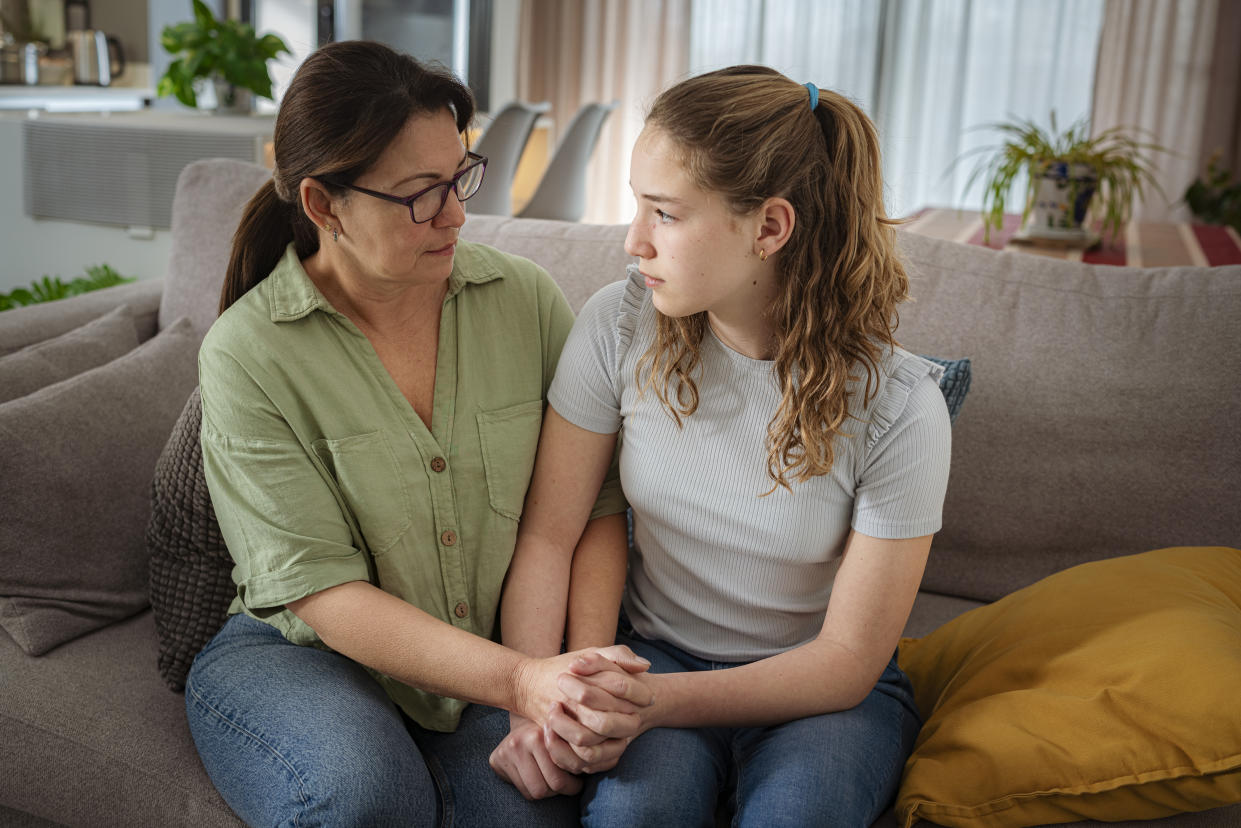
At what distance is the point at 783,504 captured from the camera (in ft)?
3.69

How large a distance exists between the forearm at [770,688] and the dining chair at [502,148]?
2.49 m

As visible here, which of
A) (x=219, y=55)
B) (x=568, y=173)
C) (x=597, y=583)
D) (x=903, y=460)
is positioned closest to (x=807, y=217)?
(x=903, y=460)

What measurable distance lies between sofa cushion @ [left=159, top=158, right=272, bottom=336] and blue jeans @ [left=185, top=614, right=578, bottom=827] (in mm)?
792

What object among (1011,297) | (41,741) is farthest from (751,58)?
(41,741)

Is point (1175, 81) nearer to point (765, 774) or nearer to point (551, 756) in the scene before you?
point (765, 774)

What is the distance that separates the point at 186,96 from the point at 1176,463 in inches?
132

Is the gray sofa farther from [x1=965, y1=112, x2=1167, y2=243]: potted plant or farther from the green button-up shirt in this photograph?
[x1=965, y1=112, x2=1167, y2=243]: potted plant

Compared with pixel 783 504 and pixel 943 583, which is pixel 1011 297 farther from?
pixel 783 504

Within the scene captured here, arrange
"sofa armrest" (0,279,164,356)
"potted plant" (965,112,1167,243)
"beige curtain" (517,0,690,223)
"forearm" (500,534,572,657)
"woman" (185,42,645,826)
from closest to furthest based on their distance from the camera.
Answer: "woman" (185,42,645,826) < "forearm" (500,534,572,657) < "sofa armrest" (0,279,164,356) < "potted plant" (965,112,1167,243) < "beige curtain" (517,0,690,223)

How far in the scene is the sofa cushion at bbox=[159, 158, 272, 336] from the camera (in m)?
1.77

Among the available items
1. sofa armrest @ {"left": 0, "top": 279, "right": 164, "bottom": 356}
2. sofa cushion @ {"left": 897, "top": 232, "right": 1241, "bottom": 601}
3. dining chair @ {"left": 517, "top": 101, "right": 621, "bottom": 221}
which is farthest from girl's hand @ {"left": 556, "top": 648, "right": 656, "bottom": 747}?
dining chair @ {"left": 517, "top": 101, "right": 621, "bottom": 221}

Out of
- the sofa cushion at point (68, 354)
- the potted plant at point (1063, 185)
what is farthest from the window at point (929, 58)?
the sofa cushion at point (68, 354)

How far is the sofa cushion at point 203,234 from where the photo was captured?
1773 mm

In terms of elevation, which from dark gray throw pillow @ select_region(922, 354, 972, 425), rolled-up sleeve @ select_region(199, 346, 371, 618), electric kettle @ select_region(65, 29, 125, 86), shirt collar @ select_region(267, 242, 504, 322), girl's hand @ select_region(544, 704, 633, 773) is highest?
electric kettle @ select_region(65, 29, 125, 86)
